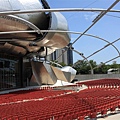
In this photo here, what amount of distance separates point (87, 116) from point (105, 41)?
3369 centimetres

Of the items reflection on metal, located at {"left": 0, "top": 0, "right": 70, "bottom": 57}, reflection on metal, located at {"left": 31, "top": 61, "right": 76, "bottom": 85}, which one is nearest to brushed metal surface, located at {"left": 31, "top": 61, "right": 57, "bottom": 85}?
reflection on metal, located at {"left": 31, "top": 61, "right": 76, "bottom": 85}

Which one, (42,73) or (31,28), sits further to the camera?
(42,73)

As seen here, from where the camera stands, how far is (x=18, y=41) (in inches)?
1092

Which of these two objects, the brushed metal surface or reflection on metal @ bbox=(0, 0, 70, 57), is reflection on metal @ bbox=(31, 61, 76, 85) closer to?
the brushed metal surface

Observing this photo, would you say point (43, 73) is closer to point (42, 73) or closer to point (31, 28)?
point (42, 73)

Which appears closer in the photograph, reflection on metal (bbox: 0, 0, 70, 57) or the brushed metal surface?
reflection on metal (bbox: 0, 0, 70, 57)

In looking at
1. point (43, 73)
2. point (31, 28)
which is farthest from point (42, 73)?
point (31, 28)

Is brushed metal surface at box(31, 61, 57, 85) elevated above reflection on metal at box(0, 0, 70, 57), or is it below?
below

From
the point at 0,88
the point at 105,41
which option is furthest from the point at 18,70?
the point at 105,41

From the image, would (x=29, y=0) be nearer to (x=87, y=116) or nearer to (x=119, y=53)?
(x=87, y=116)

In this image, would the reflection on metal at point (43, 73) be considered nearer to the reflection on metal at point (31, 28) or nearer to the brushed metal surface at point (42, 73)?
the brushed metal surface at point (42, 73)

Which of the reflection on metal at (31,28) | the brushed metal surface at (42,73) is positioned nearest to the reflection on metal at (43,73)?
the brushed metal surface at (42,73)

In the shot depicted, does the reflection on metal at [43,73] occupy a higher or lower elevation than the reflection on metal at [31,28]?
lower

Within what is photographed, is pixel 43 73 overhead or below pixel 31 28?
below
